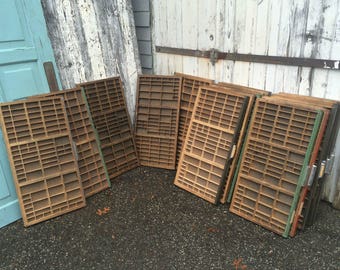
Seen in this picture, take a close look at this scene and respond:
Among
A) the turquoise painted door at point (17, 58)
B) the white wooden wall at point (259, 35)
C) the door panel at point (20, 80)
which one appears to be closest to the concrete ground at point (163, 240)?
the turquoise painted door at point (17, 58)

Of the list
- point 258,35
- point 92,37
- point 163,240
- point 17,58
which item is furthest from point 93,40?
point 163,240

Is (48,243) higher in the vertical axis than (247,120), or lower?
lower

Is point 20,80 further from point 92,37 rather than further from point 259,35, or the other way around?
point 259,35

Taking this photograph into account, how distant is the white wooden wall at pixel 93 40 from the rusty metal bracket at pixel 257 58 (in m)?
0.53

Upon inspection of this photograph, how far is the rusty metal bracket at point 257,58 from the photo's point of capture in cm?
245

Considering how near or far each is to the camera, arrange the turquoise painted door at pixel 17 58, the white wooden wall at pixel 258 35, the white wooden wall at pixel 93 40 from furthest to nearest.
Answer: the white wooden wall at pixel 93 40
the turquoise painted door at pixel 17 58
the white wooden wall at pixel 258 35

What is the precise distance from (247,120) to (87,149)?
5.91ft

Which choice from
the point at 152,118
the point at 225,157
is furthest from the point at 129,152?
the point at 225,157

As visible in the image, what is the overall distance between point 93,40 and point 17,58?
984mm

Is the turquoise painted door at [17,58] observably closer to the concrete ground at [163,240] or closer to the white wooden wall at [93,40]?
the white wooden wall at [93,40]

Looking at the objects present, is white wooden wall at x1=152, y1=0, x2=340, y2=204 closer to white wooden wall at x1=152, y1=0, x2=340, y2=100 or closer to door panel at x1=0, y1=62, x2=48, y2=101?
white wooden wall at x1=152, y1=0, x2=340, y2=100

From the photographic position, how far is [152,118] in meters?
3.67

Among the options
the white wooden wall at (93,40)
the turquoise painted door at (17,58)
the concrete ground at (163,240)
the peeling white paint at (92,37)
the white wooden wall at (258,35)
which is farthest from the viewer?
the peeling white paint at (92,37)

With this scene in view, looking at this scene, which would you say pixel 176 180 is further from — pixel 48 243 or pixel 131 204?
pixel 48 243
